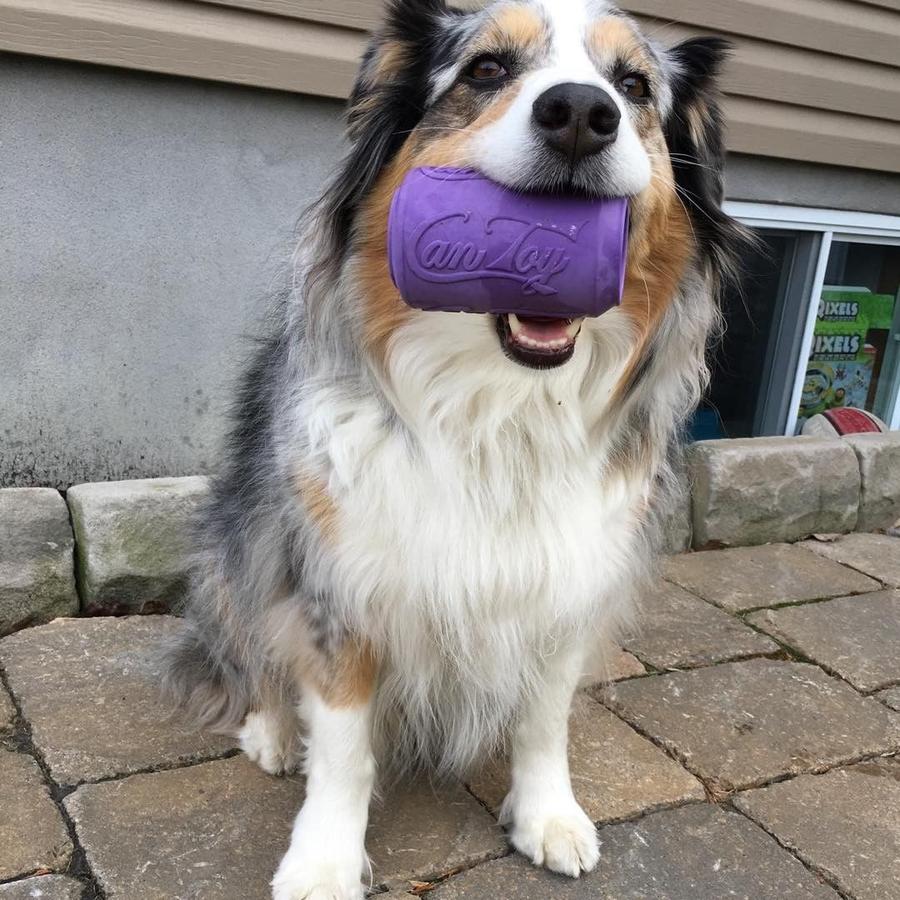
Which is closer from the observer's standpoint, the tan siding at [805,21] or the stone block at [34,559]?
the stone block at [34,559]

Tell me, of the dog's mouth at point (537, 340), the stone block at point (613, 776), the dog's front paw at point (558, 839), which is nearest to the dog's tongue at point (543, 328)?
the dog's mouth at point (537, 340)

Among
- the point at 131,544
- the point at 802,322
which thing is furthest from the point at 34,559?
the point at 802,322

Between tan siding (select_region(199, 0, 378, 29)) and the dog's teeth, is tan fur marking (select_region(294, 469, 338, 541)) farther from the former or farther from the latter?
tan siding (select_region(199, 0, 378, 29))

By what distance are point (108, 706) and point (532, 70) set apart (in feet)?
6.17

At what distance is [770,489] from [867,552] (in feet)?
1.73

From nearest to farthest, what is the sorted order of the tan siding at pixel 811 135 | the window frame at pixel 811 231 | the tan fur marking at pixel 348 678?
the tan fur marking at pixel 348 678, the tan siding at pixel 811 135, the window frame at pixel 811 231

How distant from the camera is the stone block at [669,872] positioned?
1.92 metres

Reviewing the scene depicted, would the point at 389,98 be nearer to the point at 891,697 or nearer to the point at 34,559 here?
the point at 34,559

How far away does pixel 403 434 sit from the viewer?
1838mm

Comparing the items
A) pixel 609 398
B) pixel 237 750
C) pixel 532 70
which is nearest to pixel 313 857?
pixel 237 750

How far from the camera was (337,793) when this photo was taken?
75.6 inches

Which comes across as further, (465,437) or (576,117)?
(465,437)

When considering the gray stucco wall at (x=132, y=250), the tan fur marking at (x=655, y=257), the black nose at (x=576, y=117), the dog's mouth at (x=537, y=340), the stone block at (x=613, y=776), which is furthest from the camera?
the gray stucco wall at (x=132, y=250)

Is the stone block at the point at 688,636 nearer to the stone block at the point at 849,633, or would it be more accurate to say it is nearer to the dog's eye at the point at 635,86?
the stone block at the point at 849,633
